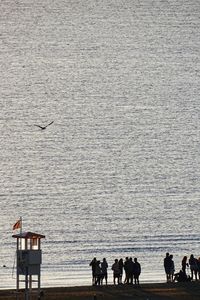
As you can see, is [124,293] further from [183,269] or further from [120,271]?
[183,269]

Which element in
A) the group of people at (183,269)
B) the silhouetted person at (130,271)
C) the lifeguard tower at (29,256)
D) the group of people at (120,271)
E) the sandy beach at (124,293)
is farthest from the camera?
the group of people at (183,269)

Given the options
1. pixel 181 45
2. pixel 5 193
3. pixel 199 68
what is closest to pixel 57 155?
pixel 5 193

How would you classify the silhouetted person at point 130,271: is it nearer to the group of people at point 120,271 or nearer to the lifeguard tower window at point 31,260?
the group of people at point 120,271

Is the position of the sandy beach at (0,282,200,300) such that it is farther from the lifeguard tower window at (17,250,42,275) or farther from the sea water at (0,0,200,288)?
the sea water at (0,0,200,288)

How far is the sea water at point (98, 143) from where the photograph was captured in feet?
322

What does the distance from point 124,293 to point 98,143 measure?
101 m

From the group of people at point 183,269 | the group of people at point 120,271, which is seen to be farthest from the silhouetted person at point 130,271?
the group of people at point 183,269

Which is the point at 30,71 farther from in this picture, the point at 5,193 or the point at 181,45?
→ the point at 5,193

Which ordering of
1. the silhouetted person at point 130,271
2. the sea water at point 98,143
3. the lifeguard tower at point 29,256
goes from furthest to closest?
the sea water at point 98,143 < the silhouetted person at point 130,271 < the lifeguard tower at point 29,256

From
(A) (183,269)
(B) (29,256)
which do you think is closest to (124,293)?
(B) (29,256)

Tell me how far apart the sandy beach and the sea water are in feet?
42.4

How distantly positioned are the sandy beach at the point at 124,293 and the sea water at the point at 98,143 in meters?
12.9

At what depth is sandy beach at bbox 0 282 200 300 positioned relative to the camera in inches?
1608

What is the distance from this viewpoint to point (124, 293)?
42000 millimetres
